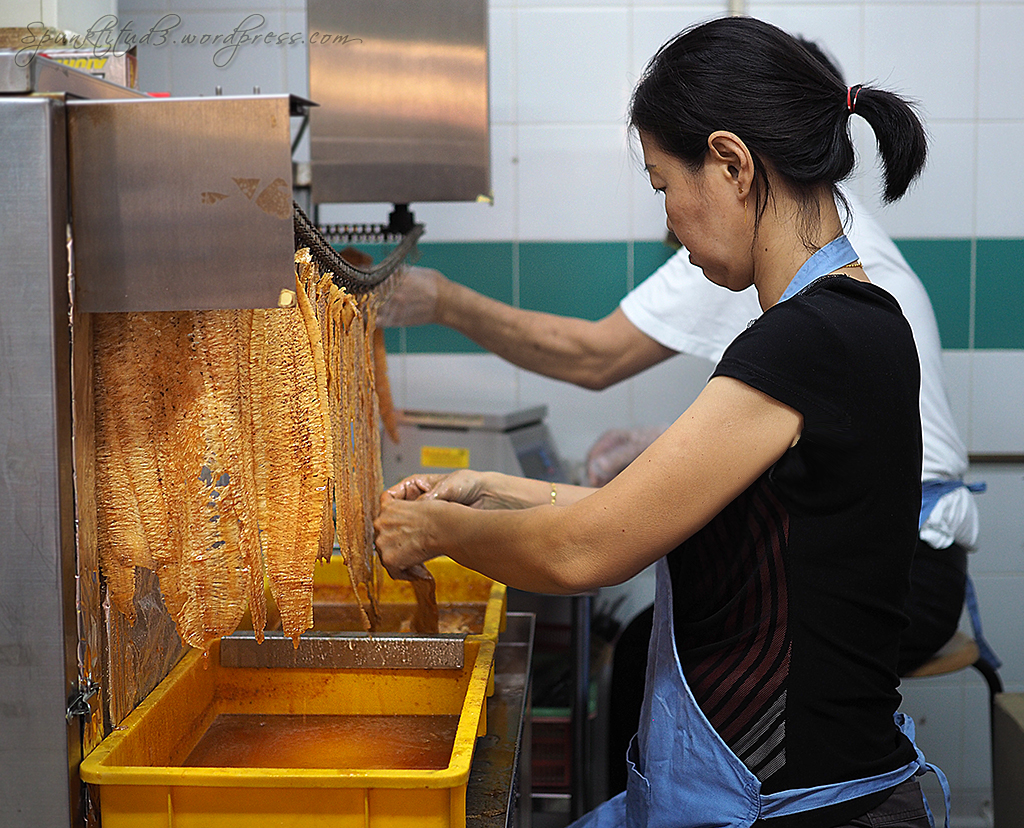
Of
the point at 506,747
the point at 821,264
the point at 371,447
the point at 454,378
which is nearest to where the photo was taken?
the point at 821,264

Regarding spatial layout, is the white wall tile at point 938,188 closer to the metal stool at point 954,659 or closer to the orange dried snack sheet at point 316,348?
the metal stool at point 954,659

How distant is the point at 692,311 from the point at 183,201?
1386 mm

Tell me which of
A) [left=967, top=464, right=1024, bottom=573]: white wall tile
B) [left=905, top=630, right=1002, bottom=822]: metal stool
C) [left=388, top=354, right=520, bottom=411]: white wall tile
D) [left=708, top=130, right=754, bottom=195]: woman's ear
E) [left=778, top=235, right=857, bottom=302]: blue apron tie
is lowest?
[left=905, top=630, right=1002, bottom=822]: metal stool

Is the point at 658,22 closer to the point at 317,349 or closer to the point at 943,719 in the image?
the point at 317,349

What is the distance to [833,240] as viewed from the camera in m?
1.17

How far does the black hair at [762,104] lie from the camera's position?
43.4 inches

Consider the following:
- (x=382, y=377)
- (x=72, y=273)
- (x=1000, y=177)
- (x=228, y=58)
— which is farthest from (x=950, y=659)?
(x=228, y=58)

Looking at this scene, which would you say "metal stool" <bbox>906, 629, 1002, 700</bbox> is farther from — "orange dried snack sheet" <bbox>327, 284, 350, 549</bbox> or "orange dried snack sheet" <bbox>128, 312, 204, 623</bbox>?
"orange dried snack sheet" <bbox>128, 312, 204, 623</bbox>

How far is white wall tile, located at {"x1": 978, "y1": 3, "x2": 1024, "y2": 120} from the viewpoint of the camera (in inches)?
106

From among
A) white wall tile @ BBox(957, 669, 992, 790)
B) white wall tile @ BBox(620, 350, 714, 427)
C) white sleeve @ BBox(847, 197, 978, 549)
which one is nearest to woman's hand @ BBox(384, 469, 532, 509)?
white sleeve @ BBox(847, 197, 978, 549)

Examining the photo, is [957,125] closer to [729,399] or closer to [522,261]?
[522,261]

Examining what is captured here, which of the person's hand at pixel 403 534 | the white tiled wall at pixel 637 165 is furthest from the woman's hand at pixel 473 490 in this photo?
the white tiled wall at pixel 637 165

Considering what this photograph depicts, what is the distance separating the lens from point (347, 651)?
4.29 feet

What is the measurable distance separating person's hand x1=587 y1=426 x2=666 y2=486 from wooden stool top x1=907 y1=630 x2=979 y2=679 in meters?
0.85
